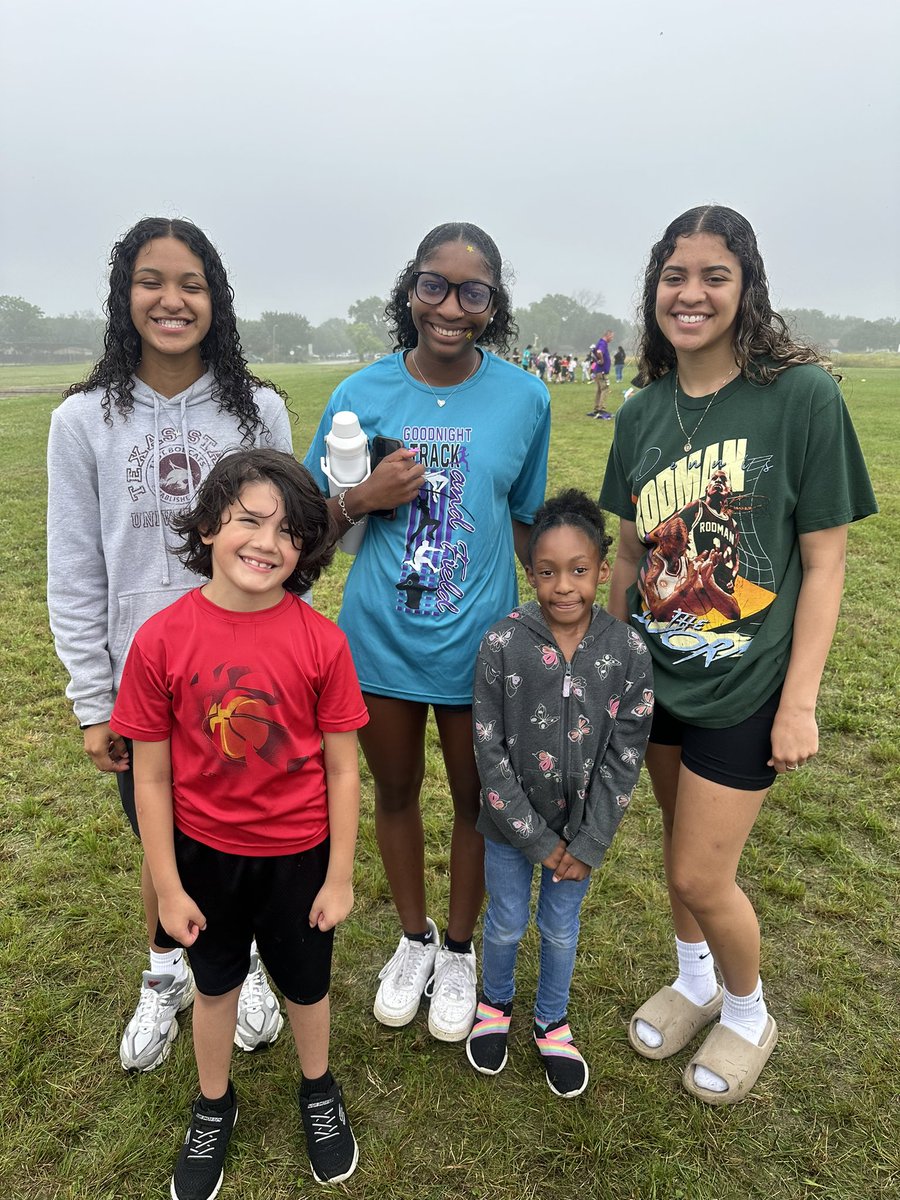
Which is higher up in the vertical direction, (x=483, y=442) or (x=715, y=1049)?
(x=483, y=442)

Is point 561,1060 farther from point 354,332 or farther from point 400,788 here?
point 354,332

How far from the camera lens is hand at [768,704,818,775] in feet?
5.80

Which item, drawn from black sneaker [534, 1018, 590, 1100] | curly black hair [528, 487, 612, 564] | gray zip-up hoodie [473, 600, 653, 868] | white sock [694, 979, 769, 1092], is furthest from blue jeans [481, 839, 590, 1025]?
curly black hair [528, 487, 612, 564]

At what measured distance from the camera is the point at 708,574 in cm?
185

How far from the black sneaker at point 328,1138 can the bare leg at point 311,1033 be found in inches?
2.8

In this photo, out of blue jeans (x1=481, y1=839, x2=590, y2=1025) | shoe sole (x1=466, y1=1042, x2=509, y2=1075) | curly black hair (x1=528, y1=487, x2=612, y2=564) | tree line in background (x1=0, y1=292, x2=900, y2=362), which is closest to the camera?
curly black hair (x1=528, y1=487, x2=612, y2=564)

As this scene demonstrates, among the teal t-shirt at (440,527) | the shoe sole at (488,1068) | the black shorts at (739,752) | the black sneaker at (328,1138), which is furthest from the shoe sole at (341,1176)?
the black shorts at (739,752)

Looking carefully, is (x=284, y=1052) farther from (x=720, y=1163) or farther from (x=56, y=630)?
(x=56, y=630)

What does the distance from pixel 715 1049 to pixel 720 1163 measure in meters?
0.29

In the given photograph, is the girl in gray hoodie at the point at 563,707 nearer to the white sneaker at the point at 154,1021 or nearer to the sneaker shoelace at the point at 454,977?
the sneaker shoelace at the point at 454,977

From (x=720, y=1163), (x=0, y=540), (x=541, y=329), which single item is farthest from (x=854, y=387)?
(x=541, y=329)

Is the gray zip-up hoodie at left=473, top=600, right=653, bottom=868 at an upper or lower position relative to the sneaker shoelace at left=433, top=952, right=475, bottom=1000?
upper

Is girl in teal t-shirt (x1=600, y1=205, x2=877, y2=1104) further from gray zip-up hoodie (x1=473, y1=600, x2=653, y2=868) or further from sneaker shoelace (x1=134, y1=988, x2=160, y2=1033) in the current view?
sneaker shoelace (x1=134, y1=988, x2=160, y2=1033)

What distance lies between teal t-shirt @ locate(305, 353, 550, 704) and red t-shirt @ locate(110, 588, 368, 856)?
0.37 metres
